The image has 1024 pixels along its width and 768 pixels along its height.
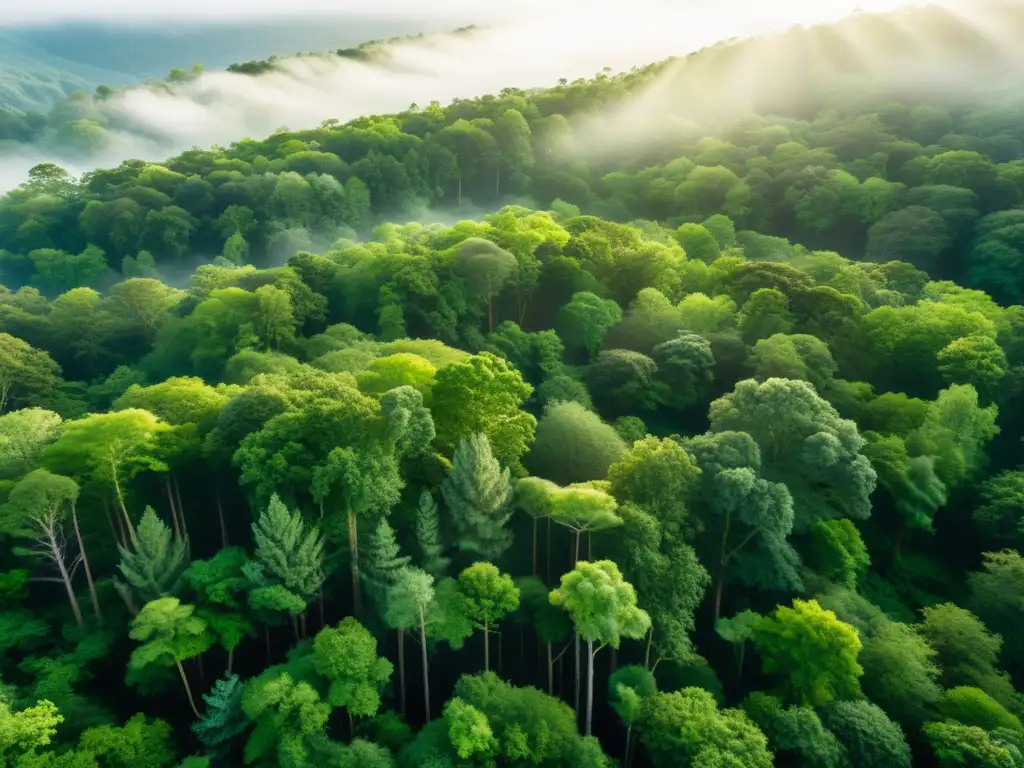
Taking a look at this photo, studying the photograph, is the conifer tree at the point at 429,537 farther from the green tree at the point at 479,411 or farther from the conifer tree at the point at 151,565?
the conifer tree at the point at 151,565

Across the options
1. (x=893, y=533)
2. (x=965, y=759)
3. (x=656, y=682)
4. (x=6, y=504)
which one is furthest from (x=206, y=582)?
(x=893, y=533)

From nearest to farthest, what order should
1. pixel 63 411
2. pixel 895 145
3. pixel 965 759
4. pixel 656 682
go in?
pixel 965 759 < pixel 656 682 < pixel 63 411 < pixel 895 145

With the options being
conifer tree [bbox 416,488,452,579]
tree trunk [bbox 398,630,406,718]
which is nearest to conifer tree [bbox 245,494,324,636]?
conifer tree [bbox 416,488,452,579]

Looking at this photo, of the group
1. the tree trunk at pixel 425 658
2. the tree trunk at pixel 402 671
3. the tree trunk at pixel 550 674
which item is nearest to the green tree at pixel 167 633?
the tree trunk at pixel 402 671

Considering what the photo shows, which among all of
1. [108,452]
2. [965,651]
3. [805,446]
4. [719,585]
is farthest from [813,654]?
[108,452]

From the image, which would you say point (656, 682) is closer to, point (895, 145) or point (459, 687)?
point (459, 687)

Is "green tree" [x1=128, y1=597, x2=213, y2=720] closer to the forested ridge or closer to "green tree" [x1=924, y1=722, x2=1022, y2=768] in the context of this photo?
the forested ridge
